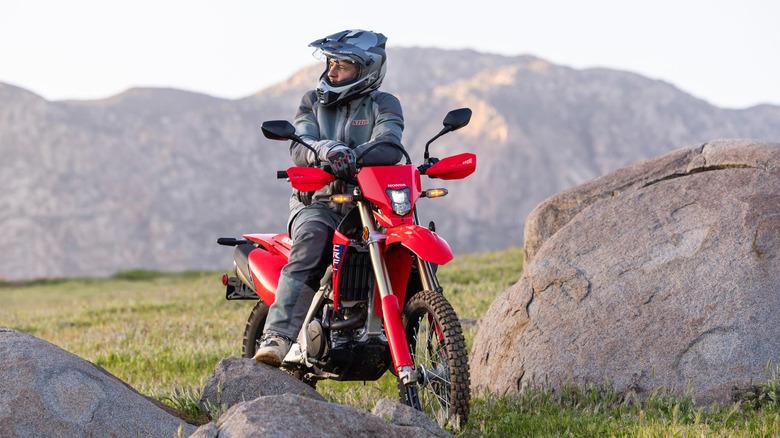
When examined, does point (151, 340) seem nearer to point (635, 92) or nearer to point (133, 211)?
point (133, 211)

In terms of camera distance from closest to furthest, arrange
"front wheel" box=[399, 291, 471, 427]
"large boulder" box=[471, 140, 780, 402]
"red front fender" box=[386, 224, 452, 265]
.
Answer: "front wheel" box=[399, 291, 471, 427], "red front fender" box=[386, 224, 452, 265], "large boulder" box=[471, 140, 780, 402]

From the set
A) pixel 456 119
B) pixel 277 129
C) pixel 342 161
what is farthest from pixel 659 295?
pixel 277 129

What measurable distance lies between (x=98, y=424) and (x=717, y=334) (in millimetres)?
4272

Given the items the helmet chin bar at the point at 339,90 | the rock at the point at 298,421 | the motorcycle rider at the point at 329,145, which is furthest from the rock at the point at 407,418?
the helmet chin bar at the point at 339,90

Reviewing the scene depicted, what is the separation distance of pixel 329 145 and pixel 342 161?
0.26 metres

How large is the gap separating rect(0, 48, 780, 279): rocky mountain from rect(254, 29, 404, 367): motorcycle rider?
118m

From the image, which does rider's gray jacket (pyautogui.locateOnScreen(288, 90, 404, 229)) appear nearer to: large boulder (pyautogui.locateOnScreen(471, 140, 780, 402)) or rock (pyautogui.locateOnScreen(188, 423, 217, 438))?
large boulder (pyautogui.locateOnScreen(471, 140, 780, 402))

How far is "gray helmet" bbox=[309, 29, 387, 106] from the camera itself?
6336mm

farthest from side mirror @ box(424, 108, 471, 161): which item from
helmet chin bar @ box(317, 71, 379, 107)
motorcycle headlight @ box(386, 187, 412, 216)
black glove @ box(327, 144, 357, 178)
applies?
helmet chin bar @ box(317, 71, 379, 107)

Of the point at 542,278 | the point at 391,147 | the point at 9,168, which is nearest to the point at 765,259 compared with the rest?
the point at 542,278

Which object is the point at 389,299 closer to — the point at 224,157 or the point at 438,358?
the point at 438,358

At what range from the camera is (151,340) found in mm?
11258

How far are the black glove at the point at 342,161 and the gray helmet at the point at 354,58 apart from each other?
792 millimetres

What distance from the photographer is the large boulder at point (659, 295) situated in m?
6.02
